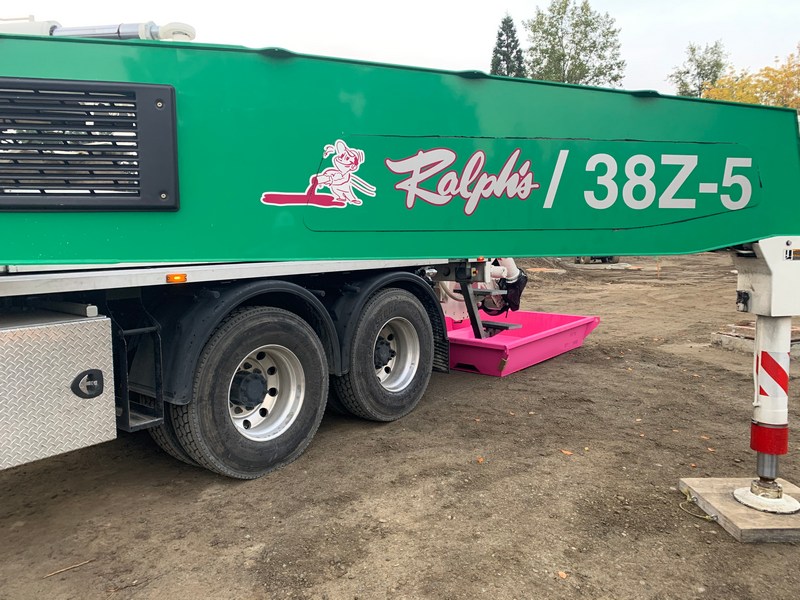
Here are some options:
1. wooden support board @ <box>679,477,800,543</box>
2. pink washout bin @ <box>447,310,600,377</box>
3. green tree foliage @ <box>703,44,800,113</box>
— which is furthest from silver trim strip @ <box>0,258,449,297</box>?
green tree foliage @ <box>703,44,800,113</box>

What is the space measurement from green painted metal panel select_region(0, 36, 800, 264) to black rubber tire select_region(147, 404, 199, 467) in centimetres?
161

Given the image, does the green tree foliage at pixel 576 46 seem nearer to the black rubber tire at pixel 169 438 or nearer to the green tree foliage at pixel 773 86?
the green tree foliage at pixel 773 86

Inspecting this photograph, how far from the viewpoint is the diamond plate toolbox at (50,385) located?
3.21 metres

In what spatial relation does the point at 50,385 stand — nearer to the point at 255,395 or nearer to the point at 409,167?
the point at 255,395

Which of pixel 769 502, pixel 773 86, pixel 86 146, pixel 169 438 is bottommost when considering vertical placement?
pixel 769 502

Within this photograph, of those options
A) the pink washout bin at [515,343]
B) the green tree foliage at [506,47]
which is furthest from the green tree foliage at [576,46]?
the pink washout bin at [515,343]

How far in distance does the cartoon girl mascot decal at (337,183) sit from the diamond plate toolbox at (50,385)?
4.68 ft

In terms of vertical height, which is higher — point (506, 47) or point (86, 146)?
point (506, 47)

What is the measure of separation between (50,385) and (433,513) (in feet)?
7.53

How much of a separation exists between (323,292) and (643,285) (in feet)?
47.2

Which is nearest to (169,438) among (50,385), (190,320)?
(190,320)

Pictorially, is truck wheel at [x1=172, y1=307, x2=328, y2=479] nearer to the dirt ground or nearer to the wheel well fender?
the wheel well fender

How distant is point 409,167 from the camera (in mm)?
3260

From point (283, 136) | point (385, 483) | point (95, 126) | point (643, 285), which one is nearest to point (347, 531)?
point (385, 483)
